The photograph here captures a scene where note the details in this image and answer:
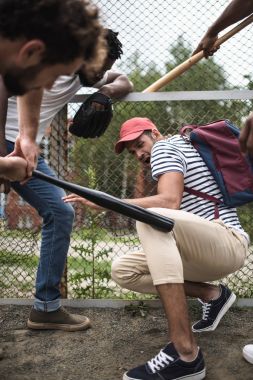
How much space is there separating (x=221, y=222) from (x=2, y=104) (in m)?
1.37

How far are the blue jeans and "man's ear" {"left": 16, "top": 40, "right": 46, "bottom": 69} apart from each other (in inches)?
56.6

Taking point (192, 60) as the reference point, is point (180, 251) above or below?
below

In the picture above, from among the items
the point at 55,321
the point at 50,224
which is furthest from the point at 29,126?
the point at 55,321

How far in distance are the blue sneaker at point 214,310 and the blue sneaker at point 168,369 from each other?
2.16ft

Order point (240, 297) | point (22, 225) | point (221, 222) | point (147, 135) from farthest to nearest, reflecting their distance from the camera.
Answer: point (22, 225), point (240, 297), point (147, 135), point (221, 222)

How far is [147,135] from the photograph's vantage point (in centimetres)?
333

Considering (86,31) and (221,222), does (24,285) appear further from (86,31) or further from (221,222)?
(86,31)

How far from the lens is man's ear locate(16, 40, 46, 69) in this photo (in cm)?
169

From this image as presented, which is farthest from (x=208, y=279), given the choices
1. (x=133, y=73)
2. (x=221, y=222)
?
(x=133, y=73)

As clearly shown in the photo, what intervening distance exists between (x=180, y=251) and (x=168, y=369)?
59cm

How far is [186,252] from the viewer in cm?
266

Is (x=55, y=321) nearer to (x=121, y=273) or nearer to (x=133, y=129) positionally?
(x=121, y=273)

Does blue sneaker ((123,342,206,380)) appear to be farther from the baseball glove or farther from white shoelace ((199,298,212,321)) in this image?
the baseball glove

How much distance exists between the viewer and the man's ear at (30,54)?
1.69 metres
